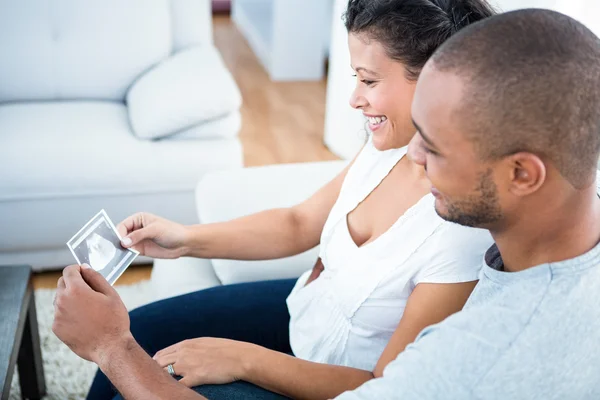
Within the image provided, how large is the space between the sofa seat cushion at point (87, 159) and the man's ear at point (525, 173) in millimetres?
1865

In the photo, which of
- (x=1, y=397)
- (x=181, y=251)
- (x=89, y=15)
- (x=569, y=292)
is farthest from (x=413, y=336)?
(x=89, y=15)

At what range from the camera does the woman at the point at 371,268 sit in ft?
4.00

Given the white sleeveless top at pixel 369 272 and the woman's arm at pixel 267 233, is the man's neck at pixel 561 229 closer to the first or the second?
the white sleeveless top at pixel 369 272

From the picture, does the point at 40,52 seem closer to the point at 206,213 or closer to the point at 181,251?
the point at 206,213

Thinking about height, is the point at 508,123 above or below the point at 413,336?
above

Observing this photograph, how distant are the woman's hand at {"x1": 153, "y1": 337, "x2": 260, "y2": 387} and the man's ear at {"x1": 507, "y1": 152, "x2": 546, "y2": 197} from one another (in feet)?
2.03

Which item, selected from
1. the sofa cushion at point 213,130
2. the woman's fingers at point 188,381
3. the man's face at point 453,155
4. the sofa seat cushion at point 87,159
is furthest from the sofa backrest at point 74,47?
the man's face at point 453,155

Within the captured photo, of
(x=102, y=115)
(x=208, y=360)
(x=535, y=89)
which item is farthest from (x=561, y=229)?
(x=102, y=115)

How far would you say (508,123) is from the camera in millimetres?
875

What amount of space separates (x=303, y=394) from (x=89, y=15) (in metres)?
2.18

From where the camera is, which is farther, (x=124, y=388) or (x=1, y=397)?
(x=1, y=397)

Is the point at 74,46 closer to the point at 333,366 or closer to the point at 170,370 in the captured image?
the point at 170,370

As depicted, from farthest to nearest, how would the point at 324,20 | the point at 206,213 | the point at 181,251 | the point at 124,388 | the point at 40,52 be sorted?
the point at 324,20
the point at 40,52
the point at 206,213
the point at 181,251
the point at 124,388

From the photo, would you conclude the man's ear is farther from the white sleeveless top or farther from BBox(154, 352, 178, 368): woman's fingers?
BBox(154, 352, 178, 368): woman's fingers
